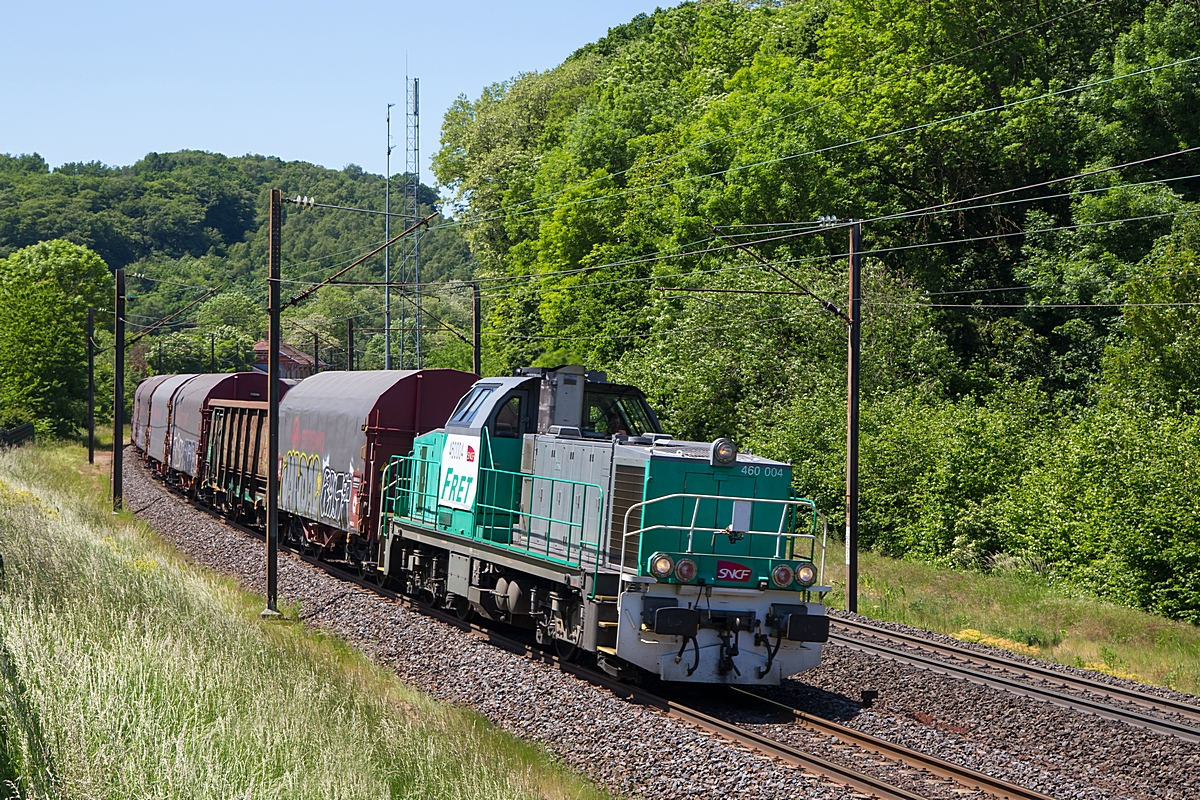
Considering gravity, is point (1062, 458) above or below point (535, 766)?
above

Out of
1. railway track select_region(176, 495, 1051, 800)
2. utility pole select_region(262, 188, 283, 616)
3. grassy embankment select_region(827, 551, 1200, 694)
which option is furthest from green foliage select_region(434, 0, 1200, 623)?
railway track select_region(176, 495, 1051, 800)

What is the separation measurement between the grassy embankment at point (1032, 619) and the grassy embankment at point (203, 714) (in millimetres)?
9909

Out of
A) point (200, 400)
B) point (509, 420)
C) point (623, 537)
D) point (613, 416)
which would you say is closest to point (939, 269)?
point (200, 400)

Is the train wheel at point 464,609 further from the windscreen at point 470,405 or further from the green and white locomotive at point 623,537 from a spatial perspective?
the windscreen at point 470,405

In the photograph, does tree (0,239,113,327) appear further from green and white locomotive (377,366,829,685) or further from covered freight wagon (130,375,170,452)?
green and white locomotive (377,366,829,685)

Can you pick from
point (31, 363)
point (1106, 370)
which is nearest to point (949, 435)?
point (1106, 370)

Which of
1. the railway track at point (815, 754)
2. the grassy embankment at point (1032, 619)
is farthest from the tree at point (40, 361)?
the railway track at point (815, 754)

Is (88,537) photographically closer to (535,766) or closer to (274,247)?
(274,247)

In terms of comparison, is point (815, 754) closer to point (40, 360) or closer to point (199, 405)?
point (199, 405)

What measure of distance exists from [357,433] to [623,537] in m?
7.82

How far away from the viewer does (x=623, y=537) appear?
1075 cm

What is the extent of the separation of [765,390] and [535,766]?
74.1ft

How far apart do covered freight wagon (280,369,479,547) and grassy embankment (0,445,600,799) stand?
381cm

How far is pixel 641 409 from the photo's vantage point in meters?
13.3
